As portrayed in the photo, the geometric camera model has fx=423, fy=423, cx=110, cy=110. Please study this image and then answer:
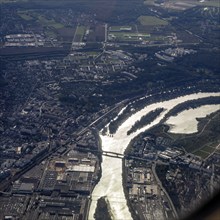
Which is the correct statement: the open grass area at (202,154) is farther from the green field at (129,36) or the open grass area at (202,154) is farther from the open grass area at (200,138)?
the green field at (129,36)

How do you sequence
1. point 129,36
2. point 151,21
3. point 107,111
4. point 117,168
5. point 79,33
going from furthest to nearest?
point 151,21
point 79,33
point 129,36
point 107,111
point 117,168

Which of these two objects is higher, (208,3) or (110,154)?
(110,154)

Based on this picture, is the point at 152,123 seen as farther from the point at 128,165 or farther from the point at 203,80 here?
the point at 203,80

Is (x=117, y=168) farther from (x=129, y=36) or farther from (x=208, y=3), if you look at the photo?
(x=208, y=3)

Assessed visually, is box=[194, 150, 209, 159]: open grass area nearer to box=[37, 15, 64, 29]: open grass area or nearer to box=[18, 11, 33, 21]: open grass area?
box=[37, 15, 64, 29]: open grass area

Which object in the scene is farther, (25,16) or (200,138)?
(25,16)

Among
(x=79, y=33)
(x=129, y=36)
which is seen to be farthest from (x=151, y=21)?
(x=79, y=33)
